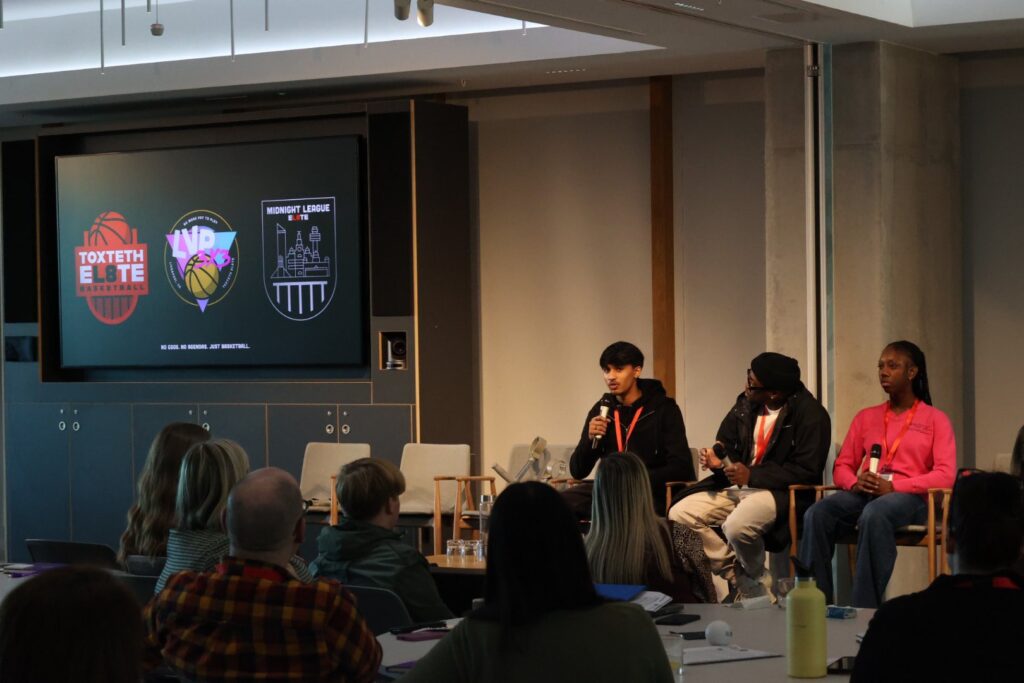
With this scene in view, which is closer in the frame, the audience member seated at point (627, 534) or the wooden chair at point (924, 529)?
the audience member seated at point (627, 534)

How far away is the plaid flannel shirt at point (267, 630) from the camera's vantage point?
9.70 feet

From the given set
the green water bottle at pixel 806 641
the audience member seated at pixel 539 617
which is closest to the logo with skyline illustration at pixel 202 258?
the green water bottle at pixel 806 641

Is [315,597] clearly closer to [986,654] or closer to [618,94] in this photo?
[986,654]

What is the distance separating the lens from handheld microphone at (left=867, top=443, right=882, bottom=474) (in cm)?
682

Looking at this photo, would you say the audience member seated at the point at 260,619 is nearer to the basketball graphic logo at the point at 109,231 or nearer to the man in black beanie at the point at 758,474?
the man in black beanie at the point at 758,474

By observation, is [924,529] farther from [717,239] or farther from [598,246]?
[598,246]

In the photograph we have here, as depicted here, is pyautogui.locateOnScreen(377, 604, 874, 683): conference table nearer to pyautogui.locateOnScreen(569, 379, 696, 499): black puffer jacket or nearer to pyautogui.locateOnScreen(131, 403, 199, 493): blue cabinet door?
pyautogui.locateOnScreen(569, 379, 696, 499): black puffer jacket

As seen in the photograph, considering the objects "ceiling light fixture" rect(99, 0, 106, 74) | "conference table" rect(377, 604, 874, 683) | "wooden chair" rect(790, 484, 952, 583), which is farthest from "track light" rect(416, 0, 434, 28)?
"ceiling light fixture" rect(99, 0, 106, 74)

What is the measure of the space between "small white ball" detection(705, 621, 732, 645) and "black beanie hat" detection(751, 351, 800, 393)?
3737 mm

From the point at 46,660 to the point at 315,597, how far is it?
4.31 feet

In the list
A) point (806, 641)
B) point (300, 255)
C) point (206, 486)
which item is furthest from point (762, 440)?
Answer: point (806, 641)

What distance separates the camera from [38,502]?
1017 cm

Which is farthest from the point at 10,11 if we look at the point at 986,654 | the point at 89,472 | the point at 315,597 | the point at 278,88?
the point at 986,654

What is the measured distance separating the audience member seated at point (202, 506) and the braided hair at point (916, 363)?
3880 mm
